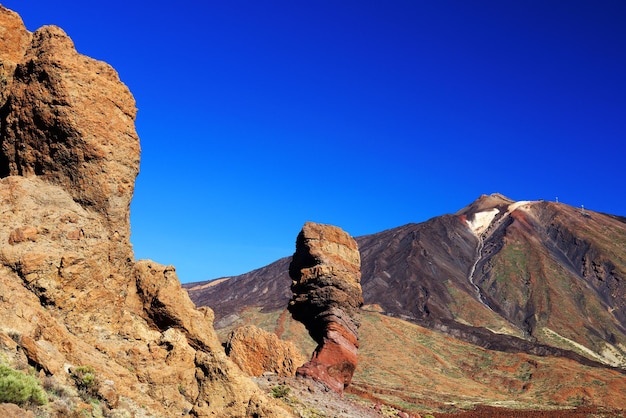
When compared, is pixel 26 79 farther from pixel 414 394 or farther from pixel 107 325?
pixel 414 394

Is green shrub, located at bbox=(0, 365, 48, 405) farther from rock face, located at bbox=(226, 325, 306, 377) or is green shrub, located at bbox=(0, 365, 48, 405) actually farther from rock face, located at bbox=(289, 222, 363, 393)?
rock face, located at bbox=(289, 222, 363, 393)

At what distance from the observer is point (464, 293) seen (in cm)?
9838

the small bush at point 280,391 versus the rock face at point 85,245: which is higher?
the rock face at point 85,245

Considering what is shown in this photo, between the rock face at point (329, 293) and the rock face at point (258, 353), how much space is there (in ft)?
6.24

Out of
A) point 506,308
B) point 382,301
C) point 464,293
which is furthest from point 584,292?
point 382,301

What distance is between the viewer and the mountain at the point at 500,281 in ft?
274

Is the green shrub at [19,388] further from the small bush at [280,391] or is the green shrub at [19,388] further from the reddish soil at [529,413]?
the reddish soil at [529,413]

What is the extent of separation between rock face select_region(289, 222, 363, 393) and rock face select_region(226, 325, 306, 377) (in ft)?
6.24

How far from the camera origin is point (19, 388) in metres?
6.78

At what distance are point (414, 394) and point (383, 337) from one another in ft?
46.9

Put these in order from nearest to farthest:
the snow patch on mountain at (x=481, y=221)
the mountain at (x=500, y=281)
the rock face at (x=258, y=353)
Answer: the rock face at (x=258, y=353) → the mountain at (x=500, y=281) → the snow patch on mountain at (x=481, y=221)

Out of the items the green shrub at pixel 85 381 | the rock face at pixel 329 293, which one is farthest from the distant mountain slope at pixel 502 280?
the green shrub at pixel 85 381

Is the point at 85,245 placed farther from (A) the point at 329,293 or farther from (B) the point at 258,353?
(A) the point at 329,293

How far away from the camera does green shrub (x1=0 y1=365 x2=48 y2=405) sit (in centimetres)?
662
